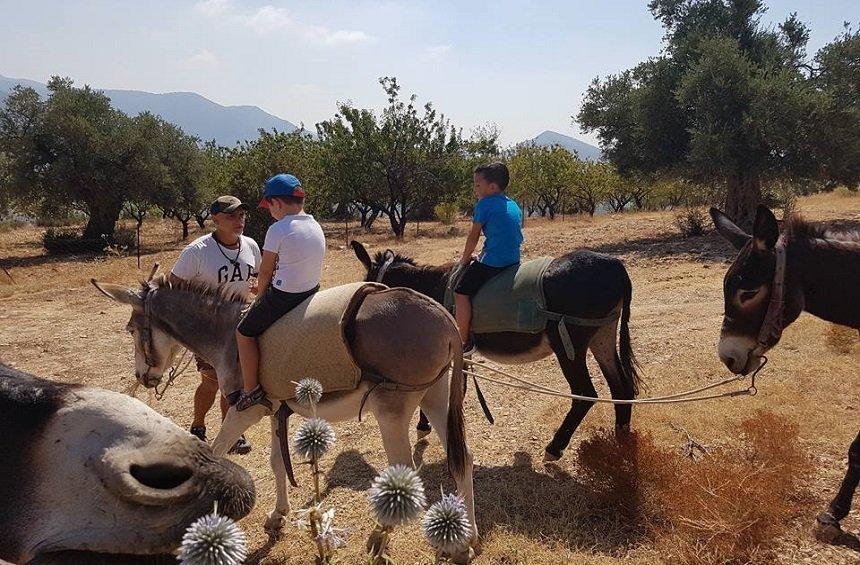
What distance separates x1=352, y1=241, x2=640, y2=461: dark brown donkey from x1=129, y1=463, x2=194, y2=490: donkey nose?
3752 mm

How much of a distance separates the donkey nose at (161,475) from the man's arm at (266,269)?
2.04m

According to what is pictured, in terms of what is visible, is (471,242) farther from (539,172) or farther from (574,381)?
(539,172)

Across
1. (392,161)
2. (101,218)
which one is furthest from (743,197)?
(101,218)

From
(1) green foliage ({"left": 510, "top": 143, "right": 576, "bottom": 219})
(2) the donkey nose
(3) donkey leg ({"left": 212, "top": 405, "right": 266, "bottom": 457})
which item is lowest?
(3) donkey leg ({"left": 212, "top": 405, "right": 266, "bottom": 457})

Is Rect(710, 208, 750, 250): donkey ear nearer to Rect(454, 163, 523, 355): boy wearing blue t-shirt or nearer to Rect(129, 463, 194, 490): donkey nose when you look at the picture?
Rect(454, 163, 523, 355): boy wearing blue t-shirt

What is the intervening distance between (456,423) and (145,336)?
254 centimetres

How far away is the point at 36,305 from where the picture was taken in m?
13.4

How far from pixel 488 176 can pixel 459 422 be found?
7.91 feet

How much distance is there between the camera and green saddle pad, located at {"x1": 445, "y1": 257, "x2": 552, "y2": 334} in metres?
4.91

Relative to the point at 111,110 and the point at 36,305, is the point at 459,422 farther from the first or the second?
the point at 111,110

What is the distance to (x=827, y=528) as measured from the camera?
341 centimetres

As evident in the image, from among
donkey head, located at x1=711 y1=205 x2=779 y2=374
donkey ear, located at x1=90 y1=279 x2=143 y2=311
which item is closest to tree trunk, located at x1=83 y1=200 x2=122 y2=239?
donkey ear, located at x1=90 y1=279 x2=143 y2=311

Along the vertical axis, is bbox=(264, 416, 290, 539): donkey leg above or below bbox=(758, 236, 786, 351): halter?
below

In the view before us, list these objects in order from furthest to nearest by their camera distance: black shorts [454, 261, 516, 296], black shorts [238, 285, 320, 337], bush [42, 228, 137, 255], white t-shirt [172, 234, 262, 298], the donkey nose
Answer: bush [42, 228, 137, 255]
black shorts [454, 261, 516, 296]
white t-shirt [172, 234, 262, 298]
black shorts [238, 285, 320, 337]
the donkey nose
